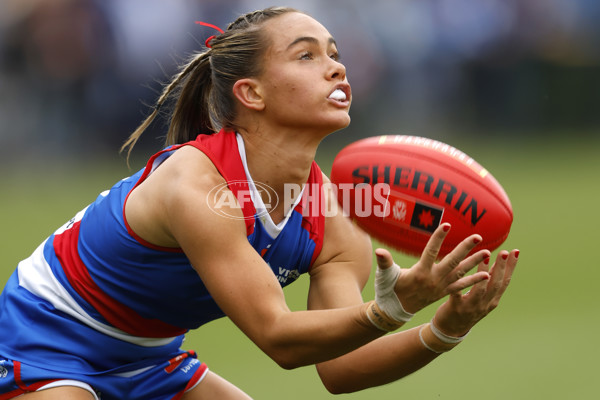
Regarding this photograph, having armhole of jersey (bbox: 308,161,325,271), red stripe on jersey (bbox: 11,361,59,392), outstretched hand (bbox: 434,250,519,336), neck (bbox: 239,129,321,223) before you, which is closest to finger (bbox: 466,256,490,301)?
outstretched hand (bbox: 434,250,519,336)

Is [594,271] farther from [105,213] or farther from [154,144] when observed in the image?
[154,144]

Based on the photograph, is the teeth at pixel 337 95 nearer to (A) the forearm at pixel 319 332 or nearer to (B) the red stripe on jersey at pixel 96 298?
(A) the forearm at pixel 319 332

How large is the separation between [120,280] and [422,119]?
1407cm

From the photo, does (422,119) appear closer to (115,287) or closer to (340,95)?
(340,95)

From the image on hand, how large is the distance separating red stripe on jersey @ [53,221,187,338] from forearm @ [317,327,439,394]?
738 mm

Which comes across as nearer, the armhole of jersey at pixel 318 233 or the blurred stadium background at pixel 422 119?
the armhole of jersey at pixel 318 233

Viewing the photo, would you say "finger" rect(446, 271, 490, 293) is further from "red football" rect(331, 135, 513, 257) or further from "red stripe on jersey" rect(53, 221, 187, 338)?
"red stripe on jersey" rect(53, 221, 187, 338)

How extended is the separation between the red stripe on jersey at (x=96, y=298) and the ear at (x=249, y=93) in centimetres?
87

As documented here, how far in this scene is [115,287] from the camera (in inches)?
139

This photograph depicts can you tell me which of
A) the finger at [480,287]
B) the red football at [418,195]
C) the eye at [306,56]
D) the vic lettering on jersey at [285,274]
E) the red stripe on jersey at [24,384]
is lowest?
the red stripe on jersey at [24,384]

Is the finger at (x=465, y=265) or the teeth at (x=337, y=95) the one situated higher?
the teeth at (x=337, y=95)

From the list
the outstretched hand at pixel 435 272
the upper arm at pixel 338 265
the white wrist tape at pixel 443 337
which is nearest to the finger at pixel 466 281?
the outstretched hand at pixel 435 272

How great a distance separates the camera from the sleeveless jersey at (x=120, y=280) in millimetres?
3430

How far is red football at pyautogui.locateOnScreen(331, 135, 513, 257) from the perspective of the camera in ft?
11.0
